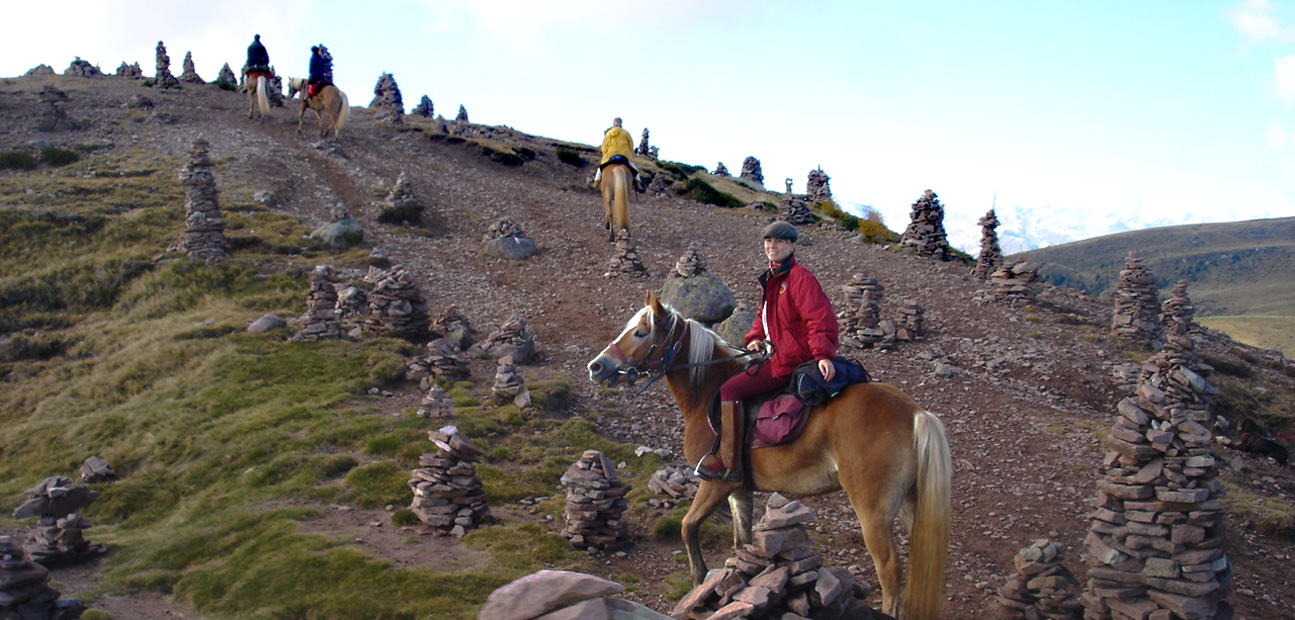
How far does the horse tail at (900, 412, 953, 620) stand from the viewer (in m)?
6.16

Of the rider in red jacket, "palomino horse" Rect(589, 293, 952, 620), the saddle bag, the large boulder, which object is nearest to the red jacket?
the rider in red jacket

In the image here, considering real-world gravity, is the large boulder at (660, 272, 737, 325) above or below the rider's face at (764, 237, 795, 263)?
below

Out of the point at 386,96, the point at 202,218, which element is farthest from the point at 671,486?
the point at 386,96

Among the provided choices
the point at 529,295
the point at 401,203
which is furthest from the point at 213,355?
the point at 401,203

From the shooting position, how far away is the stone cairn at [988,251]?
2395cm

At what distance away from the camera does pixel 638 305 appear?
1931 centimetres

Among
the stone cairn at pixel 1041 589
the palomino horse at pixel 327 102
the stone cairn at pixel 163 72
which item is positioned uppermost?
the stone cairn at pixel 163 72

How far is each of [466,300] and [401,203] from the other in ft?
27.6

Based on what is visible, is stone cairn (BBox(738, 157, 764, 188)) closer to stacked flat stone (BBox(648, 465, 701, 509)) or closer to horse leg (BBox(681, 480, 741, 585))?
stacked flat stone (BBox(648, 465, 701, 509))

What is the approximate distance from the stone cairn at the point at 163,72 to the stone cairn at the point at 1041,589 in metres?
53.8

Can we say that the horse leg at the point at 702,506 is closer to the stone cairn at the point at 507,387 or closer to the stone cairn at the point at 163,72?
the stone cairn at the point at 507,387

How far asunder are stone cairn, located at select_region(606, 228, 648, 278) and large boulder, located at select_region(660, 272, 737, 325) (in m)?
2.78

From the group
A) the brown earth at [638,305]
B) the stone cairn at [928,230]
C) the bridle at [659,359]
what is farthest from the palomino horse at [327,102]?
the bridle at [659,359]

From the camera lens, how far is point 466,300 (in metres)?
20.0
